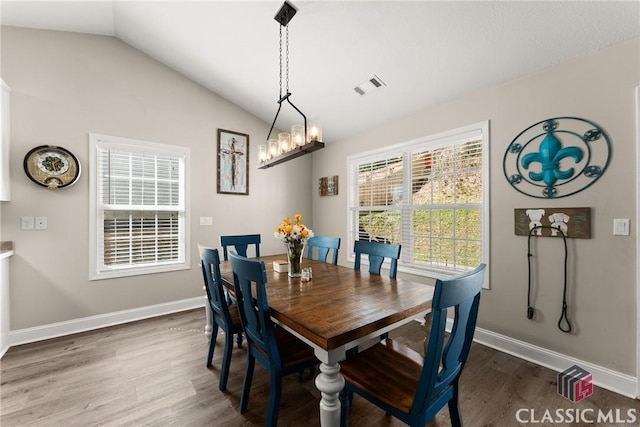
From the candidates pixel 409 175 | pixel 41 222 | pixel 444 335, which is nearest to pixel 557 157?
pixel 409 175

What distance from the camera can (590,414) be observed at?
5.61ft

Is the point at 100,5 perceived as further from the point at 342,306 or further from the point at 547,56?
the point at 547,56

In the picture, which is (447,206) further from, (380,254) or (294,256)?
(294,256)

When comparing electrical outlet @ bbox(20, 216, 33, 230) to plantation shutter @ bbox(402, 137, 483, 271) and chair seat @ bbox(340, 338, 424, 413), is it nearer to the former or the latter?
chair seat @ bbox(340, 338, 424, 413)

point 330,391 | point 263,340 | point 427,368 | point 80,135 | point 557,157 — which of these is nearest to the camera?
point 427,368

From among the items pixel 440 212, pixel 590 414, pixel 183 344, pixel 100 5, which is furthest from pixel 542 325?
pixel 100 5

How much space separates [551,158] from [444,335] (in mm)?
2144

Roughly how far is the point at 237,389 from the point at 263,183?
293 centimetres

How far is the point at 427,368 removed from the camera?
41.6 inches

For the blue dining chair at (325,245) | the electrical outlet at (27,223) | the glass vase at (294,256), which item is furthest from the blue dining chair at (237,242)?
the electrical outlet at (27,223)

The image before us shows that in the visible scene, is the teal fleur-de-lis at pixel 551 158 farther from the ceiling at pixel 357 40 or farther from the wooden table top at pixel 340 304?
the wooden table top at pixel 340 304

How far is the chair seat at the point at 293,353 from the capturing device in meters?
1.51

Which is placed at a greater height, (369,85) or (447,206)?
(369,85)

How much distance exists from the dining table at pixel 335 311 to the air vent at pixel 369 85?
207cm
